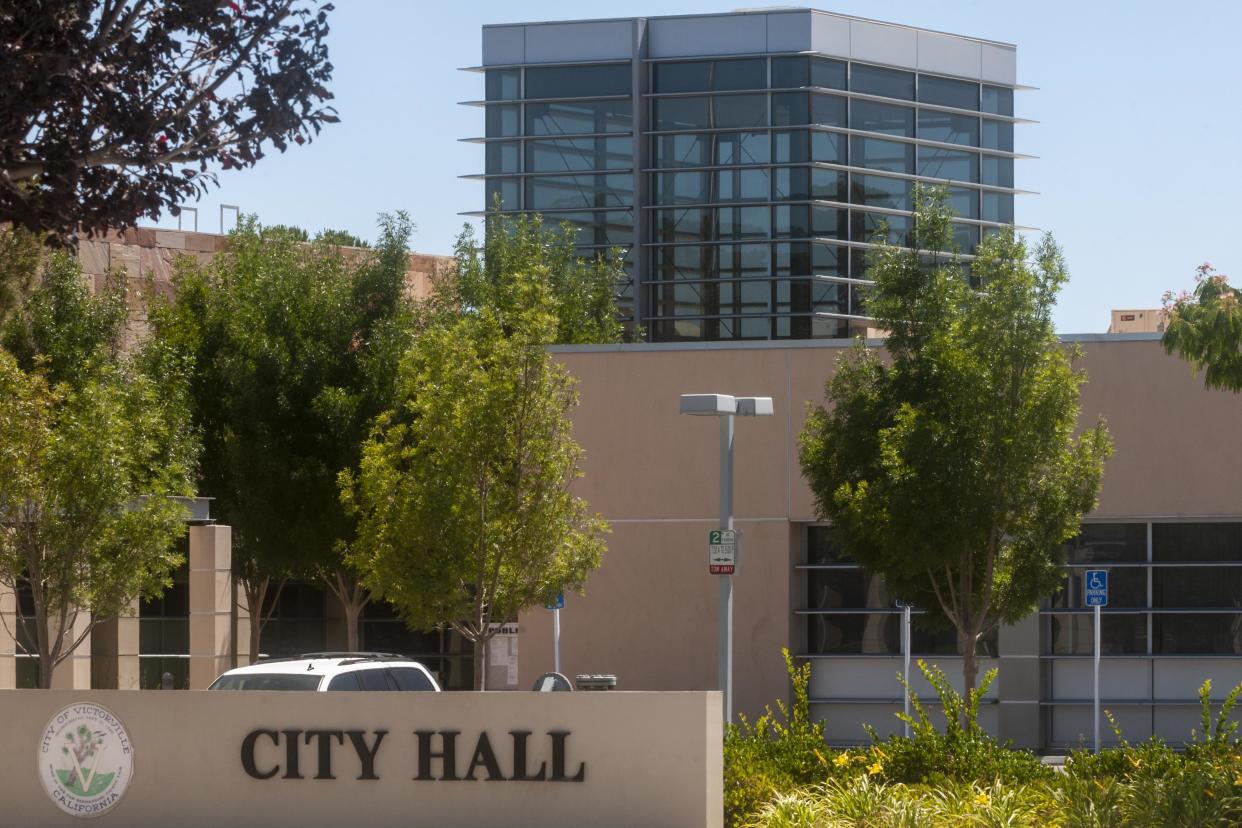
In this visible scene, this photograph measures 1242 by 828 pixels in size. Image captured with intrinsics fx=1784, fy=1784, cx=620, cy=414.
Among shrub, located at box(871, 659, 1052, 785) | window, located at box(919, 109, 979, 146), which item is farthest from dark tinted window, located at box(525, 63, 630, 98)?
shrub, located at box(871, 659, 1052, 785)

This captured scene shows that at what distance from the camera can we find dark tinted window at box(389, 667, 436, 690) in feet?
66.7

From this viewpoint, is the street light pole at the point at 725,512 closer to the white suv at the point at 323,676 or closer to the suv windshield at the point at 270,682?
the white suv at the point at 323,676

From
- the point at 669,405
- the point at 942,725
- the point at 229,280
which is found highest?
the point at 229,280

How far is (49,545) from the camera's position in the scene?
26.5 metres

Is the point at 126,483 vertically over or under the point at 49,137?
under

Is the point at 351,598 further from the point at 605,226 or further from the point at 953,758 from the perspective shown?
the point at 605,226

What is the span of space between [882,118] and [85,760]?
65934 millimetres

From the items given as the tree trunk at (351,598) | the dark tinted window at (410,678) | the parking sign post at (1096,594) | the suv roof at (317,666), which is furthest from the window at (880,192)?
the suv roof at (317,666)

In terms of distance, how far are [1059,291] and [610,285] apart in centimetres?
3105

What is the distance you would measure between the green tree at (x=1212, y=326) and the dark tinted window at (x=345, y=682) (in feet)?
30.0

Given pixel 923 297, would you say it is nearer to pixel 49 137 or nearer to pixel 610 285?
pixel 49 137

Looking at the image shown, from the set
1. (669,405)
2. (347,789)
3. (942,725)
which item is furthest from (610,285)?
(347,789)

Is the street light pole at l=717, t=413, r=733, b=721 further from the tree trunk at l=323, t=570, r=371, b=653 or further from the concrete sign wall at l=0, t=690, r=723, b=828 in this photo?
the tree trunk at l=323, t=570, r=371, b=653

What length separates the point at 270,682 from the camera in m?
18.6
